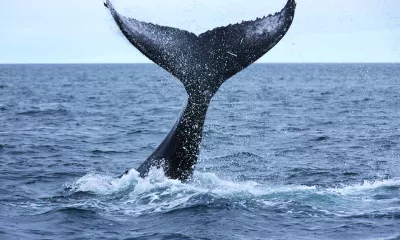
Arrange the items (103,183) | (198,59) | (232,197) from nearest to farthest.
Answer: (198,59) → (232,197) → (103,183)

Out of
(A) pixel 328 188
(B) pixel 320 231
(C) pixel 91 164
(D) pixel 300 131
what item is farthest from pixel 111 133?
(B) pixel 320 231

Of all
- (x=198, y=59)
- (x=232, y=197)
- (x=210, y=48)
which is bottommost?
(x=232, y=197)

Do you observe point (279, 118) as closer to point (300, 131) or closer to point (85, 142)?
point (300, 131)

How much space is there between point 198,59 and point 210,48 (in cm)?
23

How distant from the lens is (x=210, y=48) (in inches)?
398

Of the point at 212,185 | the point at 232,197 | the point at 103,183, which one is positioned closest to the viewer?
the point at 232,197

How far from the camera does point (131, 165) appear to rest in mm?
15203

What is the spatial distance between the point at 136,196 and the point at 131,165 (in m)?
4.52

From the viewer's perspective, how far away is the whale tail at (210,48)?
9.65 metres

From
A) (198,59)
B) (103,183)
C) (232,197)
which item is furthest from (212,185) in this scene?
(198,59)

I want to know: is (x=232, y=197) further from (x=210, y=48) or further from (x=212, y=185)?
(x=210, y=48)

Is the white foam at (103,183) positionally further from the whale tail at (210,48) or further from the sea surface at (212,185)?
the whale tail at (210,48)

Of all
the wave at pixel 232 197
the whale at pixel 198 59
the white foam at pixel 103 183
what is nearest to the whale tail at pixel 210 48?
the whale at pixel 198 59

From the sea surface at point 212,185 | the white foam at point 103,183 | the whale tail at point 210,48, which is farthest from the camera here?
the white foam at point 103,183
